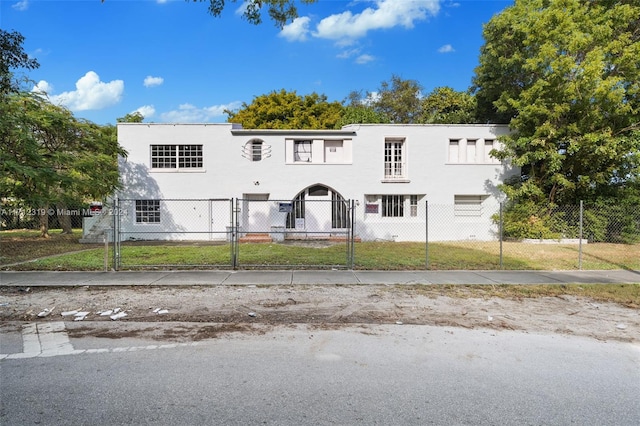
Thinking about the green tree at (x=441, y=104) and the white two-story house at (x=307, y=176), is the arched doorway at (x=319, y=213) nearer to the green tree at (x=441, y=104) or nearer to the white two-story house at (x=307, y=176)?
the white two-story house at (x=307, y=176)

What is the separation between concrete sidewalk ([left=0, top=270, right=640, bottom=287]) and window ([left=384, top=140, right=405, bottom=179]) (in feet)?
37.8

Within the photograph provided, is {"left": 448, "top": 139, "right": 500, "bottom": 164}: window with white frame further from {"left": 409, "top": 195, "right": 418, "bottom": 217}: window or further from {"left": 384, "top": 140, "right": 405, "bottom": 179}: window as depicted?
{"left": 409, "top": 195, "right": 418, "bottom": 217}: window

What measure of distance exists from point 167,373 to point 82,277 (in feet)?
22.8

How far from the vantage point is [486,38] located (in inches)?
822

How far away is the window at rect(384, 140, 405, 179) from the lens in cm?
2130

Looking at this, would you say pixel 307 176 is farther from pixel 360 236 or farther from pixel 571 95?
pixel 571 95

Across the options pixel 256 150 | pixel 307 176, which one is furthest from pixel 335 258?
pixel 256 150

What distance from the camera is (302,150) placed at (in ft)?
68.7

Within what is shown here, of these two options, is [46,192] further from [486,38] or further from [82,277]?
[486,38]

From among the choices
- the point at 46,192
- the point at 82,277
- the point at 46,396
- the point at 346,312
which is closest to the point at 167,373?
the point at 46,396

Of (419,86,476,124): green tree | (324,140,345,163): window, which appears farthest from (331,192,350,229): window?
(419,86,476,124): green tree

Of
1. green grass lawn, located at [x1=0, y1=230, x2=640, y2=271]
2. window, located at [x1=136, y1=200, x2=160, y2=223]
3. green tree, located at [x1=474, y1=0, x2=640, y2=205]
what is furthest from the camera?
window, located at [x1=136, y1=200, x2=160, y2=223]

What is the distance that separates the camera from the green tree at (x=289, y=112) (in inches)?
1257

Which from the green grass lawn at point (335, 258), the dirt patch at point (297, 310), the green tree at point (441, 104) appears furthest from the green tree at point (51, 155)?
the green tree at point (441, 104)
